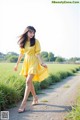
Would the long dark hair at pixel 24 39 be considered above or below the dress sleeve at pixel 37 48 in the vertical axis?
above

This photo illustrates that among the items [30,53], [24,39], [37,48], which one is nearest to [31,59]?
[30,53]

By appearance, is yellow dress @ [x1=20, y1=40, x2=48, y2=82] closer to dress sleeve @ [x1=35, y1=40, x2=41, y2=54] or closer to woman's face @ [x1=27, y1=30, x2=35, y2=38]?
dress sleeve @ [x1=35, y1=40, x2=41, y2=54]

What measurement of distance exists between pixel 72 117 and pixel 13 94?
2163 millimetres

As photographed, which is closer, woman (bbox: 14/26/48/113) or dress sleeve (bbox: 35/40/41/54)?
woman (bbox: 14/26/48/113)

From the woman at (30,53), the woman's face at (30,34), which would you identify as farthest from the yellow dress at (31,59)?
the woman's face at (30,34)

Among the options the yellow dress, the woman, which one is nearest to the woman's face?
the woman

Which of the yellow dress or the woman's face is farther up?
the woman's face

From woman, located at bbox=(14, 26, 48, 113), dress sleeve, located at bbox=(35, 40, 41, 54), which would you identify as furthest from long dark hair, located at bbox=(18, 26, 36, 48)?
dress sleeve, located at bbox=(35, 40, 41, 54)

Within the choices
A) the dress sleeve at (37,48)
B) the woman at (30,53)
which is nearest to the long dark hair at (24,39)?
the woman at (30,53)

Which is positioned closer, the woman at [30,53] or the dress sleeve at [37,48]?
the woman at [30,53]

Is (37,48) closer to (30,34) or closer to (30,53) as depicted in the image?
(30,53)

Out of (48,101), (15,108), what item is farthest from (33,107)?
(48,101)

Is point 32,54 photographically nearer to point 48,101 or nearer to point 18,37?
point 18,37

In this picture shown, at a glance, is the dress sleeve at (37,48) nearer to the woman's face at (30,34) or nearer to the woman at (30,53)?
the woman at (30,53)
